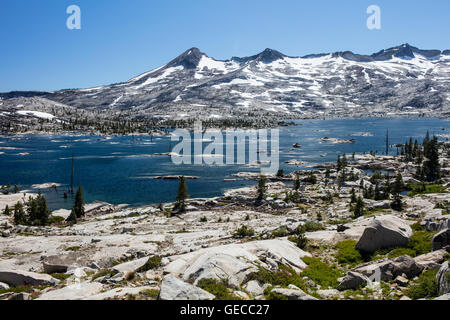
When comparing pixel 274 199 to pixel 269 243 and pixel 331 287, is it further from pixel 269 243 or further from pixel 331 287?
pixel 331 287

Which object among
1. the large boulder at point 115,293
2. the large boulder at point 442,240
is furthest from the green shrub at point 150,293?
the large boulder at point 442,240

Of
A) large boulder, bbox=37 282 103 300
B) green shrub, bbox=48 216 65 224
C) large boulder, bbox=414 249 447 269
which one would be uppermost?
large boulder, bbox=414 249 447 269

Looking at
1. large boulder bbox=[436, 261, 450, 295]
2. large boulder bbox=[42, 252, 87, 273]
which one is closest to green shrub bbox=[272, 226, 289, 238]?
large boulder bbox=[436, 261, 450, 295]

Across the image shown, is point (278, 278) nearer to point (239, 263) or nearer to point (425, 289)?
point (239, 263)

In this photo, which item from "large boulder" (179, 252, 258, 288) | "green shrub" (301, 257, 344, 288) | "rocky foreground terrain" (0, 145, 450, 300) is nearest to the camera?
"rocky foreground terrain" (0, 145, 450, 300)

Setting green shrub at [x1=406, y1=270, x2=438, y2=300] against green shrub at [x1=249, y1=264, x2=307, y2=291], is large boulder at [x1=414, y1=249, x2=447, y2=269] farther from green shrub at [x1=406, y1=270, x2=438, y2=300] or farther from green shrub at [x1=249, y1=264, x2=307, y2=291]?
green shrub at [x1=249, y1=264, x2=307, y2=291]

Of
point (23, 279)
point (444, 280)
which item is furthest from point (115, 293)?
point (444, 280)
